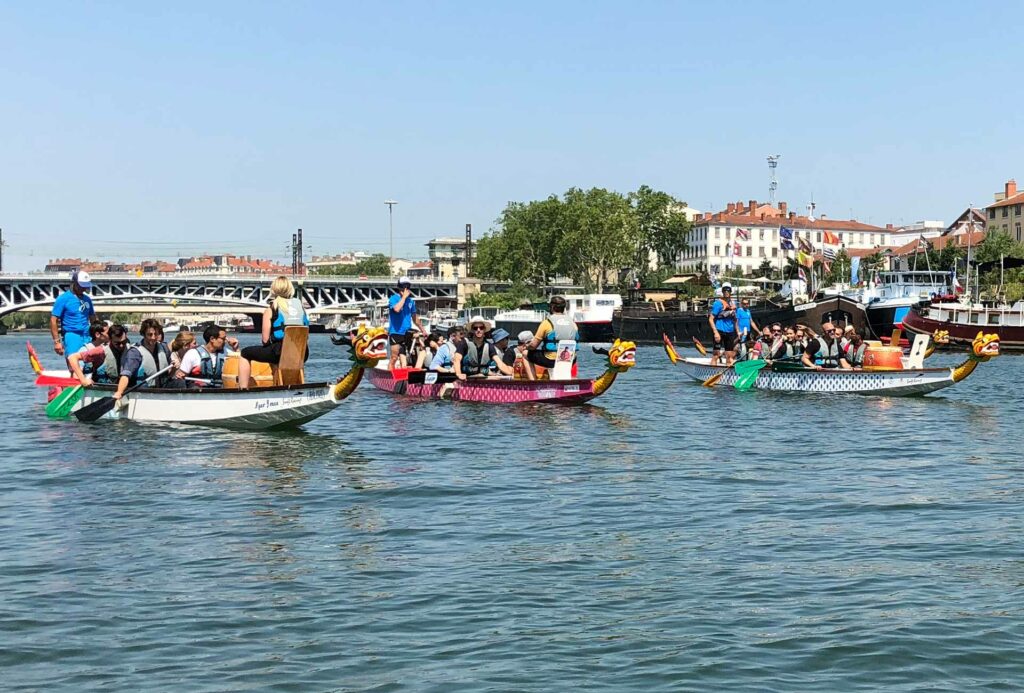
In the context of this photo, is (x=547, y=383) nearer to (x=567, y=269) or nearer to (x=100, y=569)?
(x=100, y=569)

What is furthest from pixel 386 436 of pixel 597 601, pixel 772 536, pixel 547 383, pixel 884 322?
pixel 884 322

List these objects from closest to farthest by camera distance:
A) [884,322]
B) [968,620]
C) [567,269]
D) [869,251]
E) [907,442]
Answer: [968,620] → [907,442] → [884,322] → [567,269] → [869,251]

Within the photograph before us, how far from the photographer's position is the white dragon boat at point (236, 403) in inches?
816

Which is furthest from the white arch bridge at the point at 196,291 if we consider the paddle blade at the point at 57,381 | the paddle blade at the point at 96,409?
the paddle blade at the point at 96,409

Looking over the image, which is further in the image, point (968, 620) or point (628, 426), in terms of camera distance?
point (628, 426)

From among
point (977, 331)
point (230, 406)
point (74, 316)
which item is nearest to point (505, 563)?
point (230, 406)

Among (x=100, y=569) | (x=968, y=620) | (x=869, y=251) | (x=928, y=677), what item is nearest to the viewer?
(x=928, y=677)

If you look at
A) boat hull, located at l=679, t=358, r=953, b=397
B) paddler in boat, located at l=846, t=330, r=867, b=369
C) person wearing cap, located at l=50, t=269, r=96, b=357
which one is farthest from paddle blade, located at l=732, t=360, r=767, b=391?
person wearing cap, located at l=50, t=269, r=96, b=357

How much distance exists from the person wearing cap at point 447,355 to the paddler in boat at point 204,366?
6.59m

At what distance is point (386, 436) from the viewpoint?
2325 cm

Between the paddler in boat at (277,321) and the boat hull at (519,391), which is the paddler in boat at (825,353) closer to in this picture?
the boat hull at (519,391)

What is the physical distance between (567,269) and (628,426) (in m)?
112

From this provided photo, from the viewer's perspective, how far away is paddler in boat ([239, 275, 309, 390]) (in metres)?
20.3

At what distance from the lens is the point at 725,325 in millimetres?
35938
